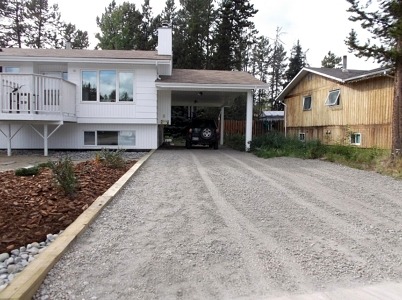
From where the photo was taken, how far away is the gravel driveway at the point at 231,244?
3.10 meters

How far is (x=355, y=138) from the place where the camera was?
15625 millimetres

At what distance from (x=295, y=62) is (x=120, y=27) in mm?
22238

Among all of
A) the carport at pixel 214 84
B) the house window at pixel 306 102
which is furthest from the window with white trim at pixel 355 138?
the house window at pixel 306 102

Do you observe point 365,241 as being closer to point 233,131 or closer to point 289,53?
point 233,131

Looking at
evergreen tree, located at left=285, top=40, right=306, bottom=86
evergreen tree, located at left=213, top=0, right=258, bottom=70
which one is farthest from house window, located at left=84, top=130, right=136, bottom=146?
evergreen tree, located at left=285, top=40, right=306, bottom=86

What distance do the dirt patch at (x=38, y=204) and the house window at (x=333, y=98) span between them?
41.8 ft

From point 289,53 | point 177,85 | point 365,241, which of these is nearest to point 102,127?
point 177,85

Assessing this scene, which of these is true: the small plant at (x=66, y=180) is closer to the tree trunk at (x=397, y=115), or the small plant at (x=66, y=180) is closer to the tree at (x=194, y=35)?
the tree trunk at (x=397, y=115)

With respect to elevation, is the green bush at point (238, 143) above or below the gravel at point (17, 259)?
above

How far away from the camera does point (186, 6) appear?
38.7m

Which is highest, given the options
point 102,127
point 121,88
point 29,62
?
point 29,62

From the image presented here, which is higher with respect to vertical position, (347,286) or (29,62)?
(29,62)

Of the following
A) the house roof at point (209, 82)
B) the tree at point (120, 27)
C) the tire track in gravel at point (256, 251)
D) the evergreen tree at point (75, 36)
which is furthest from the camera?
the evergreen tree at point (75, 36)

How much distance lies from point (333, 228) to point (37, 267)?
3.54 m
